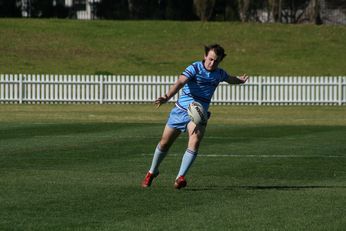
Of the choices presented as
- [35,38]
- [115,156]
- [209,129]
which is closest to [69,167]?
[115,156]

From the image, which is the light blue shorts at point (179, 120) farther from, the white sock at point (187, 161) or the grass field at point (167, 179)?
the grass field at point (167, 179)

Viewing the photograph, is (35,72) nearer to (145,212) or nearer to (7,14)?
(7,14)

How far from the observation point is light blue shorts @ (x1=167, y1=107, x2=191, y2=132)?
13.7 m

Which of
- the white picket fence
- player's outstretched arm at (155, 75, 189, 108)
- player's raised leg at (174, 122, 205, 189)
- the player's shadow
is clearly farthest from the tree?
player's outstretched arm at (155, 75, 189, 108)

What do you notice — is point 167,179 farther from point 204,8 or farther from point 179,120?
point 204,8

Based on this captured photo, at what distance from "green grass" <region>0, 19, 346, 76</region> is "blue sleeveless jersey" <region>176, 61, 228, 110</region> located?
1582 inches

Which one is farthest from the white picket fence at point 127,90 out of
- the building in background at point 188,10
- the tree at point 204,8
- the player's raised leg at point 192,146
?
the player's raised leg at point 192,146

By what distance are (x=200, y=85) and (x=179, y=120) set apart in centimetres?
50

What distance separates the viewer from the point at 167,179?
14.9m

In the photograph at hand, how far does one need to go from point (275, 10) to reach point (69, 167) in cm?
5792

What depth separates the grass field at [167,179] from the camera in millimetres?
10570

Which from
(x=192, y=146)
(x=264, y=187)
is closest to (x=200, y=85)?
(x=192, y=146)

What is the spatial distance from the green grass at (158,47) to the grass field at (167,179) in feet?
89.1

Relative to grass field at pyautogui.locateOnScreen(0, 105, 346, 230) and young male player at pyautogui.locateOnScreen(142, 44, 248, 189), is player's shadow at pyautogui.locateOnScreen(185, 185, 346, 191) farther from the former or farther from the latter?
young male player at pyautogui.locateOnScreen(142, 44, 248, 189)
